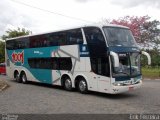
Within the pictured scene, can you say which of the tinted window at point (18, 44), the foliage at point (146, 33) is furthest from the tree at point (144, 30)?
the tinted window at point (18, 44)

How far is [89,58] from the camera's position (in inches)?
630

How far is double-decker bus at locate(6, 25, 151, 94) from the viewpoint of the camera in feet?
48.2

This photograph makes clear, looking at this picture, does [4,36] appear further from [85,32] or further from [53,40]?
[85,32]

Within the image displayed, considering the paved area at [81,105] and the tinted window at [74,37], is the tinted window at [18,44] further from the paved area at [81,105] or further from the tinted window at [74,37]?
the paved area at [81,105]

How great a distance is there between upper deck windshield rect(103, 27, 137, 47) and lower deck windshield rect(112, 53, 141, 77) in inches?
23.5

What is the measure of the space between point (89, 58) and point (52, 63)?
4.02 m

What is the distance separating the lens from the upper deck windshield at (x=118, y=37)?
14965mm

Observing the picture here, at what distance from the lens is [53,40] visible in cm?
1894

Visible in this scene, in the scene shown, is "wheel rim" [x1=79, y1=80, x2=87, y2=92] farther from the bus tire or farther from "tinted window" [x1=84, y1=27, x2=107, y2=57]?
the bus tire

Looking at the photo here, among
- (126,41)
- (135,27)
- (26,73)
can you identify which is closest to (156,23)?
(135,27)

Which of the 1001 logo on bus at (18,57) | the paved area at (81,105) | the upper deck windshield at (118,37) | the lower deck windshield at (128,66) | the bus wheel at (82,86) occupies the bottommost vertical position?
the paved area at (81,105)

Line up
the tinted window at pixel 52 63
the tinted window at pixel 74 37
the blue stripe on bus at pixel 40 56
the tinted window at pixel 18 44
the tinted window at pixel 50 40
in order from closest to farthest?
1. the tinted window at pixel 74 37
2. the tinted window at pixel 50 40
3. the tinted window at pixel 52 63
4. the blue stripe on bus at pixel 40 56
5. the tinted window at pixel 18 44

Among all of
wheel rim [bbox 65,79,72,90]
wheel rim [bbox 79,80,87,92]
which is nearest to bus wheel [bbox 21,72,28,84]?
wheel rim [bbox 65,79,72,90]

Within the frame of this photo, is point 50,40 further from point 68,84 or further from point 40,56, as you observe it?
point 68,84
